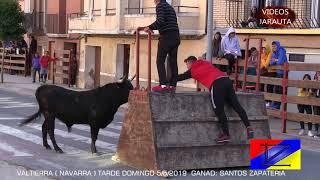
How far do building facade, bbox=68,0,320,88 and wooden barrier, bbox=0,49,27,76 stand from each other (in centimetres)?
679

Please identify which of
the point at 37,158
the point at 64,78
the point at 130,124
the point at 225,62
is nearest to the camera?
the point at 130,124

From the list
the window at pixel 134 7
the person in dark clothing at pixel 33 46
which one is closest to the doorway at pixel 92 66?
the window at pixel 134 7

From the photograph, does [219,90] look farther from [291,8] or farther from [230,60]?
[291,8]

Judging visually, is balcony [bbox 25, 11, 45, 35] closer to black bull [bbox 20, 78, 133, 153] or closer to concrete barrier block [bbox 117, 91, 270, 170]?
black bull [bbox 20, 78, 133, 153]

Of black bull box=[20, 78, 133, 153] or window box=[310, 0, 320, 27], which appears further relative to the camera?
window box=[310, 0, 320, 27]

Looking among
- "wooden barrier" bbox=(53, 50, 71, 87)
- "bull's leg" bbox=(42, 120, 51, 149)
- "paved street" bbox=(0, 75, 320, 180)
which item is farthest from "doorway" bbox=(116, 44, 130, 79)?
"bull's leg" bbox=(42, 120, 51, 149)

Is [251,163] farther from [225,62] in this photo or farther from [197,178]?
[225,62]

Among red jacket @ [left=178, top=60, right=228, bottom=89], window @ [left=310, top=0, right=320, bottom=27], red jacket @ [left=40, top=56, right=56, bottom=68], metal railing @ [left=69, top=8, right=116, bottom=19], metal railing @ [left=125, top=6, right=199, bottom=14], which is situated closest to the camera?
red jacket @ [left=178, top=60, right=228, bottom=89]

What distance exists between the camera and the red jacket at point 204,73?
9.27 m

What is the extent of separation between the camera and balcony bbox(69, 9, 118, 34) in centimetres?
2659

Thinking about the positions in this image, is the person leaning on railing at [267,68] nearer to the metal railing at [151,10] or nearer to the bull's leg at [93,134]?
the bull's leg at [93,134]

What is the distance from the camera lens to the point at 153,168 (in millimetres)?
8711

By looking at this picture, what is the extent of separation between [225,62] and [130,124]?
7.49m

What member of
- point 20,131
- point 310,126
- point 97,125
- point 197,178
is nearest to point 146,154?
point 197,178
